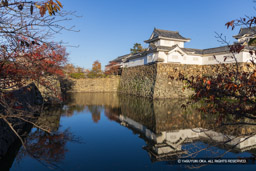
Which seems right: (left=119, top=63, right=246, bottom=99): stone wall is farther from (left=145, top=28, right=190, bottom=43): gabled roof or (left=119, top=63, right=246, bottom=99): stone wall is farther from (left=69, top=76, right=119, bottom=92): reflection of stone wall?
(left=69, top=76, right=119, bottom=92): reflection of stone wall

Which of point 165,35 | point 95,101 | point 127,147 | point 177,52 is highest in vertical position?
point 165,35

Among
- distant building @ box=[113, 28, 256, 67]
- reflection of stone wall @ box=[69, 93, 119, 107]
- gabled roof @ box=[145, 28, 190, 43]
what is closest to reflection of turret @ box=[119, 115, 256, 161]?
reflection of stone wall @ box=[69, 93, 119, 107]

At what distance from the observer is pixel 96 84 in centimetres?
2586

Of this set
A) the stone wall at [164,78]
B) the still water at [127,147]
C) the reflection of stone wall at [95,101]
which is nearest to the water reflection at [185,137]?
the still water at [127,147]

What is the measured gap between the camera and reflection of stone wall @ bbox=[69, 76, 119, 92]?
2525 centimetres

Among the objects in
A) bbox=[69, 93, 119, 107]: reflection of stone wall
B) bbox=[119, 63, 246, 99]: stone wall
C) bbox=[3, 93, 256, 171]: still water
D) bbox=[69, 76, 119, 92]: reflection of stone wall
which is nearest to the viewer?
bbox=[3, 93, 256, 171]: still water

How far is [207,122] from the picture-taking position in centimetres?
744

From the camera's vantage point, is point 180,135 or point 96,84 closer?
point 180,135

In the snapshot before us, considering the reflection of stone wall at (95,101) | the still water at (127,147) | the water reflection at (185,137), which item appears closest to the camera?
the still water at (127,147)

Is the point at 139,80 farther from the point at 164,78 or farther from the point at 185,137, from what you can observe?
the point at 185,137

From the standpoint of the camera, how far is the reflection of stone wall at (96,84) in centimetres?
2525

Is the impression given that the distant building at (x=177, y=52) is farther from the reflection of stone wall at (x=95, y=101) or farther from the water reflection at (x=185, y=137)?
the water reflection at (x=185, y=137)

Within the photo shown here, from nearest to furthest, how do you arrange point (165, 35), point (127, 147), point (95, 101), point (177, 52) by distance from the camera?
point (127, 147) → point (95, 101) → point (177, 52) → point (165, 35)

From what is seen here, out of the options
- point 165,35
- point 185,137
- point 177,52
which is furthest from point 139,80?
point 185,137
